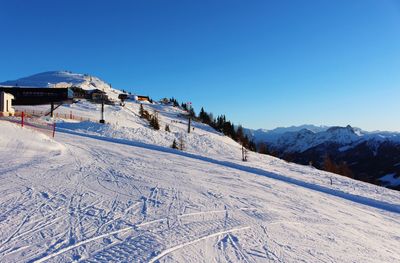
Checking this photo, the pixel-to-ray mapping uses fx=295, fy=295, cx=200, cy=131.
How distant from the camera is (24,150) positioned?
13.9m

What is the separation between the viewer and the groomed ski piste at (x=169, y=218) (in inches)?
203

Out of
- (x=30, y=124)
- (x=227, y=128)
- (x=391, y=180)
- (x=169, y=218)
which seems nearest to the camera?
(x=169, y=218)

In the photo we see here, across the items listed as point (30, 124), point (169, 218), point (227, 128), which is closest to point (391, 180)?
point (227, 128)

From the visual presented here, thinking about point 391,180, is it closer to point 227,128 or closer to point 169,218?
point 227,128

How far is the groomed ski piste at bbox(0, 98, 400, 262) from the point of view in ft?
16.9

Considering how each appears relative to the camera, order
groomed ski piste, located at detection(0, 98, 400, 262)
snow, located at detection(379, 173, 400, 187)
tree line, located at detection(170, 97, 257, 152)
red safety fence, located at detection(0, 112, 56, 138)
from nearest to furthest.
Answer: groomed ski piste, located at detection(0, 98, 400, 262) < red safety fence, located at detection(0, 112, 56, 138) < tree line, located at detection(170, 97, 257, 152) < snow, located at detection(379, 173, 400, 187)

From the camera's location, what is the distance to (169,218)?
268 inches

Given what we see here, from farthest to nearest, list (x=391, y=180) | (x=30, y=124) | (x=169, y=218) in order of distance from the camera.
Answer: (x=391, y=180)
(x=30, y=124)
(x=169, y=218)

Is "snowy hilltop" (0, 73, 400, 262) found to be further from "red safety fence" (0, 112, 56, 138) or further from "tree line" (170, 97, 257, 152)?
"tree line" (170, 97, 257, 152)

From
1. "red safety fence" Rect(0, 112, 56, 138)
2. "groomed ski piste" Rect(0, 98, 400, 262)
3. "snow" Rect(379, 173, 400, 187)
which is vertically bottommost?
"snow" Rect(379, 173, 400, 187)

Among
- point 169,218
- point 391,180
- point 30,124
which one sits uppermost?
point 30,124

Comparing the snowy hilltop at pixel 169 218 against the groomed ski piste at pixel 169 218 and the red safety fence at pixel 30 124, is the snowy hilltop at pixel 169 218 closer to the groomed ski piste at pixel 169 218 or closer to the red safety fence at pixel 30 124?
the groomed ski piste at pixel 169 218

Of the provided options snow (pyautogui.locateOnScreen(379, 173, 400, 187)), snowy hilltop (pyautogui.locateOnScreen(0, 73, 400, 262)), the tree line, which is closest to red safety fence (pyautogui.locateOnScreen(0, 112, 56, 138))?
snowy hilltop (pyautogui.locateOnScreen(0, 73, 400, 262))

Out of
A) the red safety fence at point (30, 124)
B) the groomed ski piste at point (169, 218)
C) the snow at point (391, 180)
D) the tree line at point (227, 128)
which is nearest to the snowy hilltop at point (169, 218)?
the groomed ski piste at point (169, 218)
